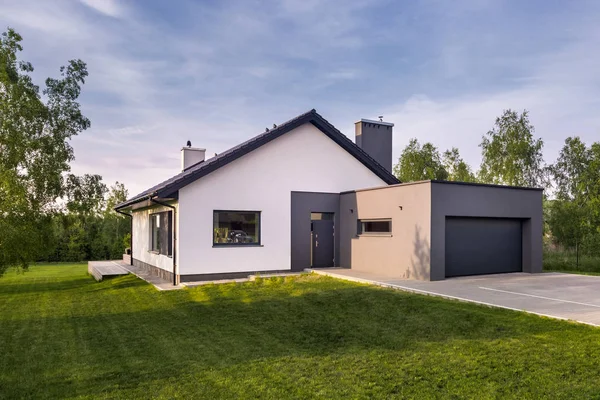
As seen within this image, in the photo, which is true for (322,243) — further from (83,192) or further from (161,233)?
(83,192)

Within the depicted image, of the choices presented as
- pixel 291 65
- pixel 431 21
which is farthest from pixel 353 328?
pixel 291 65

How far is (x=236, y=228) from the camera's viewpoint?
45.7 feet

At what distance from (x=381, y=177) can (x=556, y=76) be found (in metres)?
7.66

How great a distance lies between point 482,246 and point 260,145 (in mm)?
7557

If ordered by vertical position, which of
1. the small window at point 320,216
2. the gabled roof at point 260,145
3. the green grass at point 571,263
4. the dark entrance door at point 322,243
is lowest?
the green grass at point 571,263

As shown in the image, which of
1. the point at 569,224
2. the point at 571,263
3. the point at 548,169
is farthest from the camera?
the point at 548,169

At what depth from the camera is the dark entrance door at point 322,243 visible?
50.0ft

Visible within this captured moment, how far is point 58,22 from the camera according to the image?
12359mm

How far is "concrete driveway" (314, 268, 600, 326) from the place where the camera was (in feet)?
25.0

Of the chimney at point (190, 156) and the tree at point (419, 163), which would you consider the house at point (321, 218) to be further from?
the tree at point (419, 163)

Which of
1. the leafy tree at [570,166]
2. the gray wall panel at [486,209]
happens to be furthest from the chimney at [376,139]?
the leafy tree at [570,166]

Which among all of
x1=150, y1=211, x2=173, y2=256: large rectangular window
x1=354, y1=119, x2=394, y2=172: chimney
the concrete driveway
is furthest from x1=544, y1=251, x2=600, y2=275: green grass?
x1=150, y1=211, x2=173, y2=256: large rectangular window

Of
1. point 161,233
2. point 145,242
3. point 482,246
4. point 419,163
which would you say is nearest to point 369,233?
point 482,246

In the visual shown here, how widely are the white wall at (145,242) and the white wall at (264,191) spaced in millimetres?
1036
